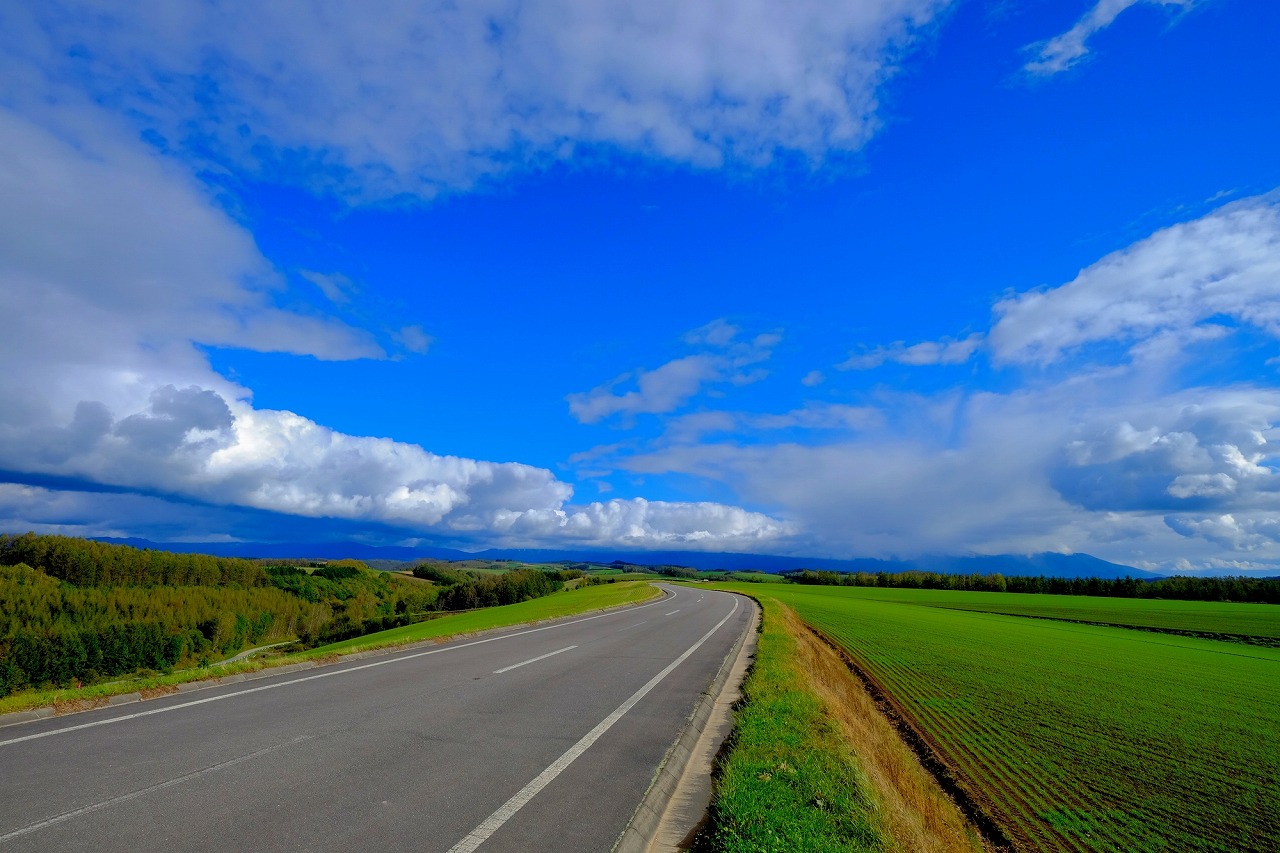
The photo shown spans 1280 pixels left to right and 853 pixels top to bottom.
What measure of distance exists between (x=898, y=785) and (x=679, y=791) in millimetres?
3717

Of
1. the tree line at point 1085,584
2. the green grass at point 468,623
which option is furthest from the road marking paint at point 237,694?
the tree line at point 1085,584

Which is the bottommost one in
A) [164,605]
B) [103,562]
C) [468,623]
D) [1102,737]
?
[164,605]

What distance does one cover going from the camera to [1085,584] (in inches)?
3430

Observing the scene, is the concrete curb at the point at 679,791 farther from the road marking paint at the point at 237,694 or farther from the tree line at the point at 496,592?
the tree line at the point at 496,592

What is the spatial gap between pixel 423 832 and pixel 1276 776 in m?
14.1

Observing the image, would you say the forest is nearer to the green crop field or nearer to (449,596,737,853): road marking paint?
(449,596,737,853): road marking paint

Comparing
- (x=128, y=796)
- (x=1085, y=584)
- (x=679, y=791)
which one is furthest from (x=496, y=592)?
(x=1085, y=584)

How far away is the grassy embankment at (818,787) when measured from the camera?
506cm

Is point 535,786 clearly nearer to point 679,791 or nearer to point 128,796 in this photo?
point 679,791

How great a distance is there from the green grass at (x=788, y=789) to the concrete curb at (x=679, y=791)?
0.27 metres

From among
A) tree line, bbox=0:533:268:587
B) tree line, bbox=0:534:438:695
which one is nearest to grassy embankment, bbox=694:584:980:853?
tree line, bbox=0:534:438:695

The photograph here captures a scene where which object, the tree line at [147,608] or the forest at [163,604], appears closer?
the tree line at [147,608]

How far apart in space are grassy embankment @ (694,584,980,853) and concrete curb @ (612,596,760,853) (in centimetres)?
27

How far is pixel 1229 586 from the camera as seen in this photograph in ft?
233
